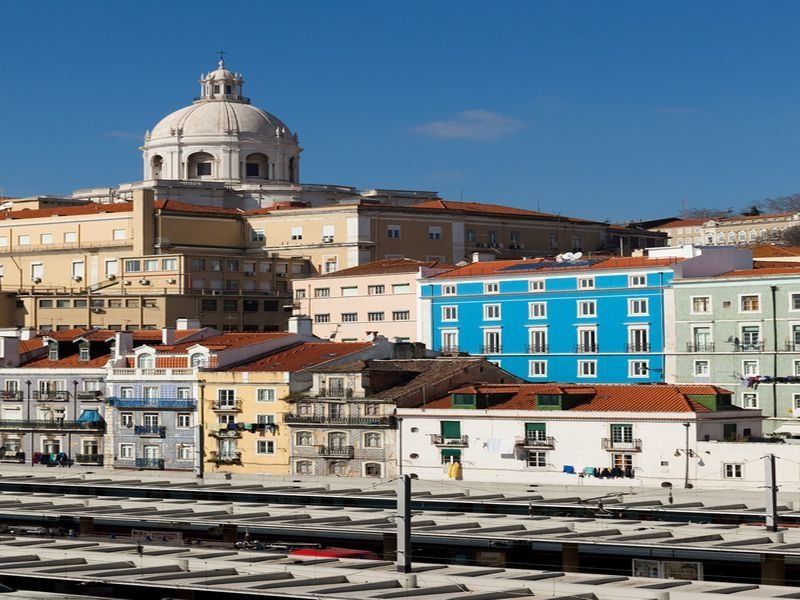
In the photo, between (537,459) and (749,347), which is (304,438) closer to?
(537,459)

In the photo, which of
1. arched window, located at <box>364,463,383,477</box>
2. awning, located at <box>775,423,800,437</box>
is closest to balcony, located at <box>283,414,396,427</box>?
arched window, located at <box>364,463,383,477</box>

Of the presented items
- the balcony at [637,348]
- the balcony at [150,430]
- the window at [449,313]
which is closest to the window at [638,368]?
the balcony at [637,348]

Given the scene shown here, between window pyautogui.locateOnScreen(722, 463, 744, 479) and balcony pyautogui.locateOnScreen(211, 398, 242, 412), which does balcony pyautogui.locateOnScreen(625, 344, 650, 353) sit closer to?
balcony pyautogui.locateOnScreen(211, 398, 242, 412)

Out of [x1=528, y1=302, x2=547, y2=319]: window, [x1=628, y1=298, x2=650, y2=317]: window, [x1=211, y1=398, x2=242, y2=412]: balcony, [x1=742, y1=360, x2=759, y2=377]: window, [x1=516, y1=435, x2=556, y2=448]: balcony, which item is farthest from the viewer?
[x1=528, y1=302, x2=547, y2=319]: window

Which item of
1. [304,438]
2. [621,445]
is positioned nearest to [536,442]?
[621,445]

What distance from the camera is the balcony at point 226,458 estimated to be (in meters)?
87.8

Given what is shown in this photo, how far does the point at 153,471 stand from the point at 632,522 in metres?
33.3

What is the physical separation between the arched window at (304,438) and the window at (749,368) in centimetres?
2188

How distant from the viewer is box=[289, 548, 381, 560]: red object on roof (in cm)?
5572

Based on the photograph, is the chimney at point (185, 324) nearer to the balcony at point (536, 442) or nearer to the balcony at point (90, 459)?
the balcony at point (90, 459)

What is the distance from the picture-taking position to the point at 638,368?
9744 cm

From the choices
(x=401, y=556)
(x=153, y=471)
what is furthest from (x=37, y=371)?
(x=401, y=556)

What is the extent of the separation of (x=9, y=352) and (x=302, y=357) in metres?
18.2

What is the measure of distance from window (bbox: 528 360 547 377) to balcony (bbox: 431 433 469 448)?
20.7 meters
